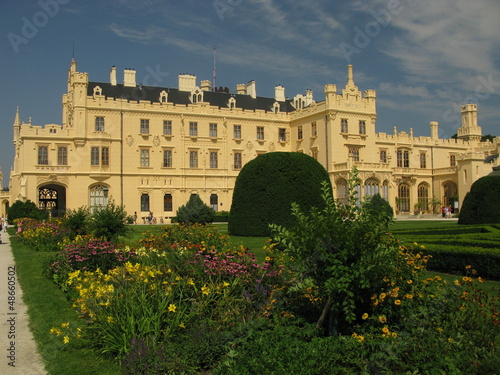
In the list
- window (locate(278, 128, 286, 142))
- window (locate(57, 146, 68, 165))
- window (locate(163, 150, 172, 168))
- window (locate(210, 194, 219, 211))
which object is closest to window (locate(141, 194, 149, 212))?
window (locate(163, 150, 172, 168))

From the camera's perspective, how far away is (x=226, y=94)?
50.1m

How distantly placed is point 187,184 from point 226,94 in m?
11.7

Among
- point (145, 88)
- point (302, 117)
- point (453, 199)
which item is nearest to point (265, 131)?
point (302, 117)

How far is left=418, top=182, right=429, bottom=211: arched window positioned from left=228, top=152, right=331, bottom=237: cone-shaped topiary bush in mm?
36445

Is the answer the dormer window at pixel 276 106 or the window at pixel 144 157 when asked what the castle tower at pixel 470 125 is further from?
the window at pixel 144 157

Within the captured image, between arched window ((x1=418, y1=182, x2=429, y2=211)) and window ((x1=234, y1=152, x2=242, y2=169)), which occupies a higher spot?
window ((x1=234, y1=152, x2=242, y2=169))

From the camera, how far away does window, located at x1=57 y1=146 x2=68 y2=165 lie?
40.4 metres

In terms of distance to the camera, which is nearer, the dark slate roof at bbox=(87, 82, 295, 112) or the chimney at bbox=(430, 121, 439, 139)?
the dark slate roof at bbox=(87, 82, 295, 112)

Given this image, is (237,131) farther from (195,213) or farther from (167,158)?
(195,213)

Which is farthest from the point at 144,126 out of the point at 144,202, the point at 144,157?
the point at 144,202

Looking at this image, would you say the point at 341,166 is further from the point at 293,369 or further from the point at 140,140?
the point at 293,369

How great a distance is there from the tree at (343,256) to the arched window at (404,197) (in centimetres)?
4703

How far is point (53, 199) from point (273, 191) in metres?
34.7

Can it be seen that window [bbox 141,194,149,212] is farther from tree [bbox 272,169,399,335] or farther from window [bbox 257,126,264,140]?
tree [bbox 272,169,399,335]
